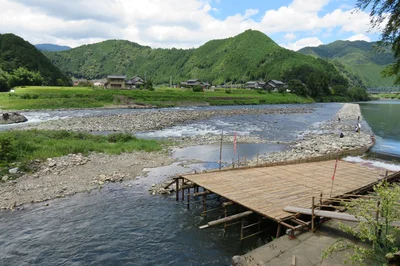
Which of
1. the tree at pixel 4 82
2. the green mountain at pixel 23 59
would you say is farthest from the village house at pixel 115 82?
the tree at pixel 4 82

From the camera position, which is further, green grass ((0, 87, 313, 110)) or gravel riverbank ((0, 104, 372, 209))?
green grass ((0, 87, 313, 110))

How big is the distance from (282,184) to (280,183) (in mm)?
154

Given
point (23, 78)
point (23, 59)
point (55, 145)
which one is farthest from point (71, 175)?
point (23, 59)

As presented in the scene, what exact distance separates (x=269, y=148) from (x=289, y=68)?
145 meters

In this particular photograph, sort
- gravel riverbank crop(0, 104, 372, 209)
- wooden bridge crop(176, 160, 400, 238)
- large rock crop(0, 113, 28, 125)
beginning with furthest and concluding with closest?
large rock crop(0, 113, 28, 125)
gravel riverbank crop(0, 104, 372, 209)
wooden bridge crop(176, 160, 400, 238)

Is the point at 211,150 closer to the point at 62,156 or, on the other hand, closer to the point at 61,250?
the point at 62,156

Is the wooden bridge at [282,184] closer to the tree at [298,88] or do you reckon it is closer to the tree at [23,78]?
the tree at [23,78]

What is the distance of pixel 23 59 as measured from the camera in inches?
4500

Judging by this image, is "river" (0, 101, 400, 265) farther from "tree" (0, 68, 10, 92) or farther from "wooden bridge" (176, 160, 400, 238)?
"tree" (0, 68, 10, 92)

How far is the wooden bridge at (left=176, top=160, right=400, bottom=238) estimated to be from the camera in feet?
40.6

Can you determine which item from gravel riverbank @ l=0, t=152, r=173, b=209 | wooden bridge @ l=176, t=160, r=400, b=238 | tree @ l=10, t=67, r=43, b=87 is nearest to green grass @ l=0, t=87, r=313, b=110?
tree @ l=10, t=67, r=43, b=87

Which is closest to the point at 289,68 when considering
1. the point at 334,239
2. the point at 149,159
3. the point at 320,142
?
the point at 320,142

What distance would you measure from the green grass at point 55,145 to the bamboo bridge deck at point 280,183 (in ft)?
41.3

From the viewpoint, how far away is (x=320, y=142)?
3309 centimetres
